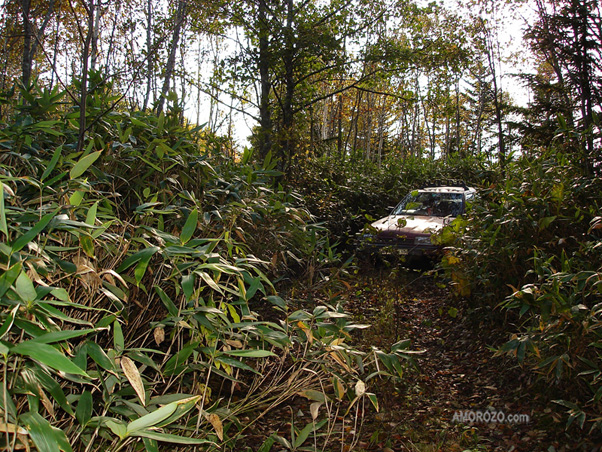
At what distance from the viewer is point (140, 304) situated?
2.52m

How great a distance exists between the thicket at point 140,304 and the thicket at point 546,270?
112 cm


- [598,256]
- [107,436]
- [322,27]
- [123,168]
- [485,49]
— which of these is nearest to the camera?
[107,436]

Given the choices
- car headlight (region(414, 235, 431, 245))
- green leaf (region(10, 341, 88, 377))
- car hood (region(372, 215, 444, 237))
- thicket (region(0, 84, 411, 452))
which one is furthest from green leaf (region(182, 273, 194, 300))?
car headlight (region(414, 235, 431, 245))

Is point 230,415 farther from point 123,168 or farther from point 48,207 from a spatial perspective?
point 123,168

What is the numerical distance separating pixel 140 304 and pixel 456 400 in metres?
2.68

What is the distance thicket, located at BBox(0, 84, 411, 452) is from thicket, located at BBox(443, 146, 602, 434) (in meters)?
1.12

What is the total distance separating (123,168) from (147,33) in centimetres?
1220

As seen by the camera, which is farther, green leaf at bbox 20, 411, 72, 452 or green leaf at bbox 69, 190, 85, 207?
green leaf at bbox 69, 190, 85, 207

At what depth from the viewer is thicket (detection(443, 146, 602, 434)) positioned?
9.86ft

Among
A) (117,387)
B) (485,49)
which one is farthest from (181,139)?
(485,49)

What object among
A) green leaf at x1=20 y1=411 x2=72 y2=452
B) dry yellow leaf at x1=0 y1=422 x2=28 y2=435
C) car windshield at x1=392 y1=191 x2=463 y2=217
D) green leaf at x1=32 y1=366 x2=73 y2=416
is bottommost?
green leaf at x1=20 y1=411 x2=72 y2=452

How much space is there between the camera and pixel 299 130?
34.4ft

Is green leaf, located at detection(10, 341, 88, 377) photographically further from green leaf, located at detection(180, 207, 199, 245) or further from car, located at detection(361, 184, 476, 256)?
car, located at detection(361, 184, 476, 256)

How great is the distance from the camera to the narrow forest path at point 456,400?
3102mm
